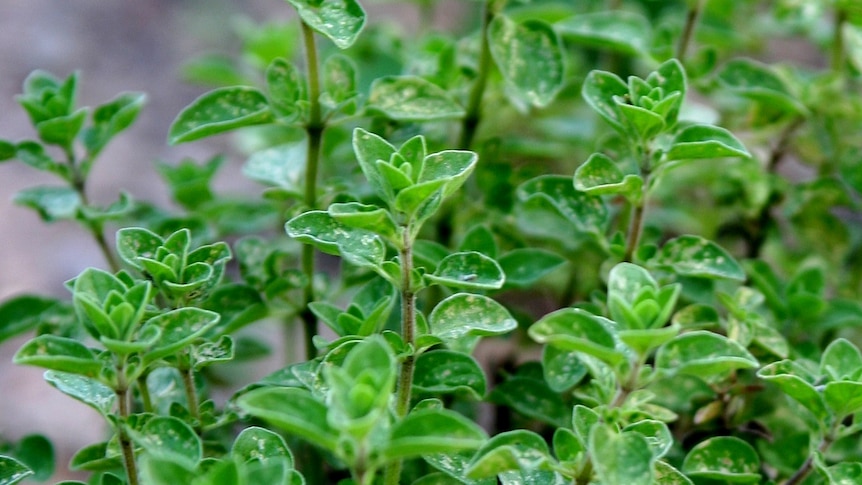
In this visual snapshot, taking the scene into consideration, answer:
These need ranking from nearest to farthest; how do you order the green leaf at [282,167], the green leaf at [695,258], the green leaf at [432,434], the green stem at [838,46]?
the green leaf at [432,434] → the green leaf at [695,258] → the green leaf at [282,167] → the green stem at [838,46]

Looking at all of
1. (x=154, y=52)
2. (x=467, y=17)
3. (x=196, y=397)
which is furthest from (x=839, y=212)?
(x=154, y=52)

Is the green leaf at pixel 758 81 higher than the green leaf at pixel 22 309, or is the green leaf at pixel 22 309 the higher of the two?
the green leaf at pixel 758 81

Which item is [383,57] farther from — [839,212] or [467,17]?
[839,212]

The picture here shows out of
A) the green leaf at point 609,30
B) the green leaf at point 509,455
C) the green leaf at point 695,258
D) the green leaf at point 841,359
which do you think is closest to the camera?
the green leaf at point 509,455

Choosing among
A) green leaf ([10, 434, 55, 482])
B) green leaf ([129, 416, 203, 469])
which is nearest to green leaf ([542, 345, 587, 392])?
green leaf ([129, 416, 203, 469])

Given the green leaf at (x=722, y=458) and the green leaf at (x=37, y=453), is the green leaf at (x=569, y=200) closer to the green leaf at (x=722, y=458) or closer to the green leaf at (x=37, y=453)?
the green leaf at (x=722, y=458)

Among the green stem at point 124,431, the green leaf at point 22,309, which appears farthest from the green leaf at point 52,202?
the green stem at point 124,431

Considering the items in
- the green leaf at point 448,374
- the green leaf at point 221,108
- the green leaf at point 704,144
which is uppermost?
the green leaf at point 704,144
